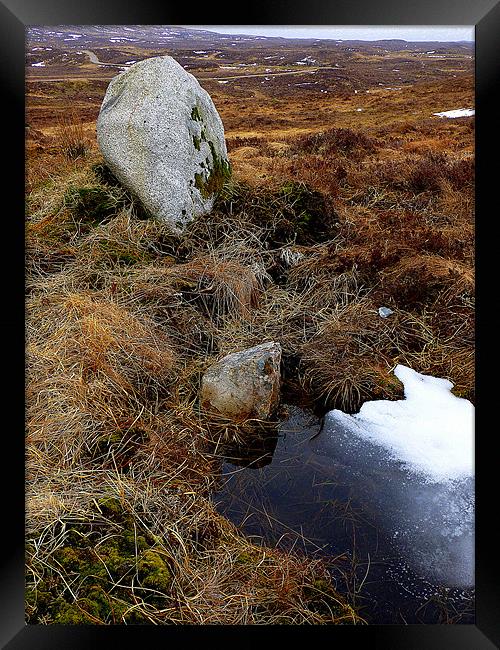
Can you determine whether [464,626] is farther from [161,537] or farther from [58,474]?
[58,474]

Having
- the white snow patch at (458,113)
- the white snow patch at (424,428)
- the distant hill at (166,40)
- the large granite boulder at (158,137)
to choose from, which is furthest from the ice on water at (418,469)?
the white snow patch at (458,113)

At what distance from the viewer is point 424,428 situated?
3.20m

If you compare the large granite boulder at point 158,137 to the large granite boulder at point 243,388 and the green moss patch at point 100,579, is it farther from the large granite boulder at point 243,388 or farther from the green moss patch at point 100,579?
the green moss patch at point 100,579

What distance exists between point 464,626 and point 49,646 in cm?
163

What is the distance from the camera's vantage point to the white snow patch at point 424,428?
3.01 m

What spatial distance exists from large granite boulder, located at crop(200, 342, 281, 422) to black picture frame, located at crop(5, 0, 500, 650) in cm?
88

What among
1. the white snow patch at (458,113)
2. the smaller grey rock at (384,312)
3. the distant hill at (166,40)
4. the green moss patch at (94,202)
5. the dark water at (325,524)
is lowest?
the dark water at (325,524)

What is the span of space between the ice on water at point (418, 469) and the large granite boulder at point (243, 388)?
0.33 meters

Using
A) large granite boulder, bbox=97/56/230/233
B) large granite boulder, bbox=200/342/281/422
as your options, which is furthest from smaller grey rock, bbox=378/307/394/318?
large granite boulder, bbox=97/56/230/233

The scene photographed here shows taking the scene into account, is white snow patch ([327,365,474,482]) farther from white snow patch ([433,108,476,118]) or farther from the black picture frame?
white snow patch ([433,108,476,118])
